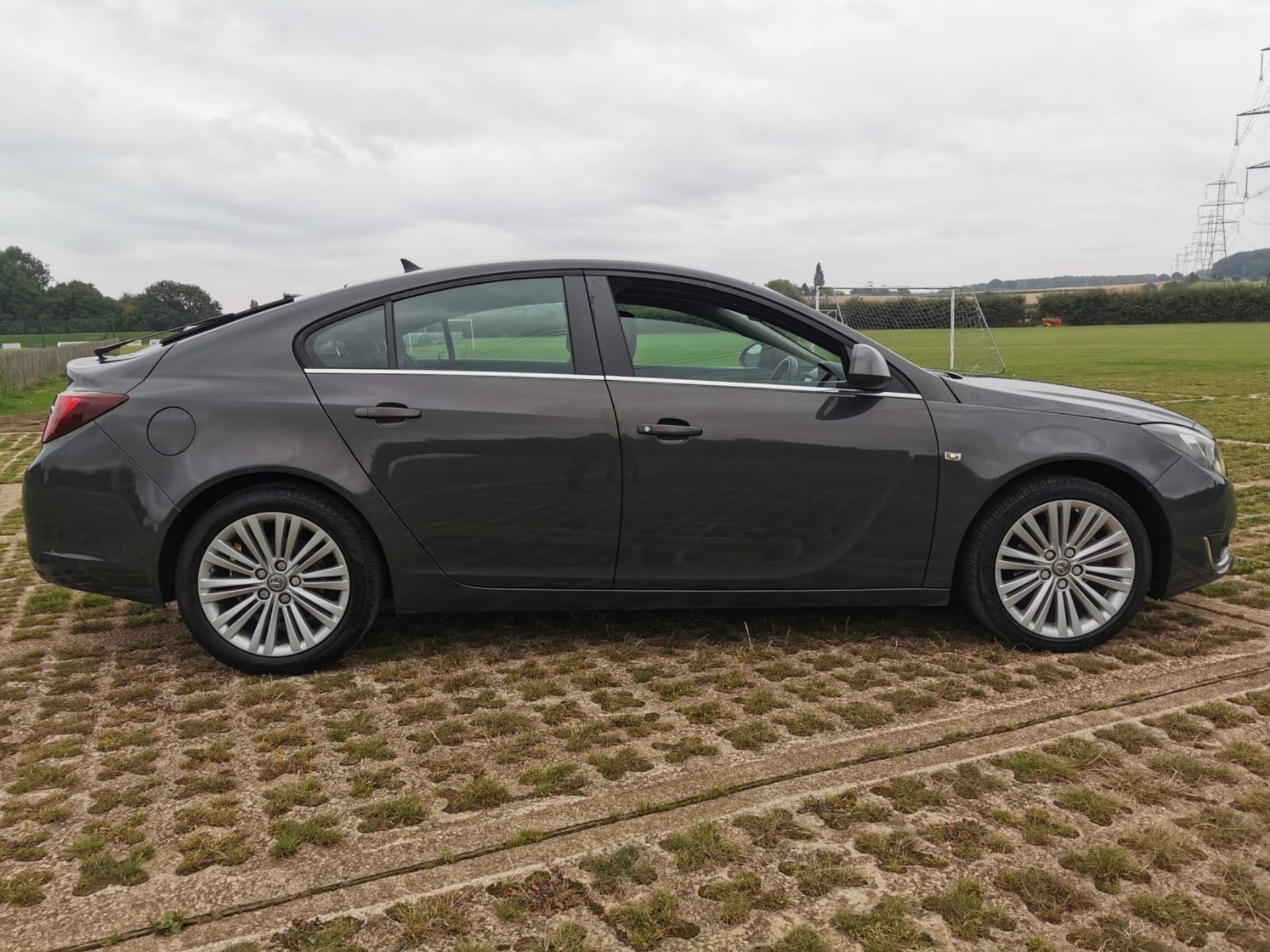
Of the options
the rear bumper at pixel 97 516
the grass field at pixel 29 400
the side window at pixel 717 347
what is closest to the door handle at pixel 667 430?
the side window at pixel 717 347

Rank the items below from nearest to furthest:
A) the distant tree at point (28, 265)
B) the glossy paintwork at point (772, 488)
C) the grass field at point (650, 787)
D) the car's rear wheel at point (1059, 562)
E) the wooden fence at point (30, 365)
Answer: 1. the grass field at point (650, 787)
2. the glossy paintwork at point (772, 488)
3. the car's rear wheel at point (1059, 562)
4. the wooden fence at point (30, 365)
5. the distant tree at point (28, 265)

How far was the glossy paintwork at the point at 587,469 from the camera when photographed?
378 cm

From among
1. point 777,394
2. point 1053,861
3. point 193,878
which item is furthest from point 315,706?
point 1053,861

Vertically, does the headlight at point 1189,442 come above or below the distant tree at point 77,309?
below

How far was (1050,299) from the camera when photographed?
196 ft

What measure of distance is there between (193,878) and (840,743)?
1919 mm

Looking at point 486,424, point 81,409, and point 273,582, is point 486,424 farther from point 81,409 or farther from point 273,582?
point 81,409

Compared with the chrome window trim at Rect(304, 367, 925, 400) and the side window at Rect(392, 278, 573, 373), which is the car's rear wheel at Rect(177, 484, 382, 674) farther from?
the side window at Rect(392, 278, 573, 373)

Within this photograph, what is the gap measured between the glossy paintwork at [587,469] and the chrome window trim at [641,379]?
4 cm

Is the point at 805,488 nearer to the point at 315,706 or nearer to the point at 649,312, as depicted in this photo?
the point at 649,312

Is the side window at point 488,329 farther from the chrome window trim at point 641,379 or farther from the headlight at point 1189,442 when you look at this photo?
the headlight at point 1189,442

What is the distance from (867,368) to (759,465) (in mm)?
580

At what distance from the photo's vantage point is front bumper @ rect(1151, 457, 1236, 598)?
13.2 ft

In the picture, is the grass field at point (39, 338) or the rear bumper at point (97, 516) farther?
the grass field at point (39, 338)
